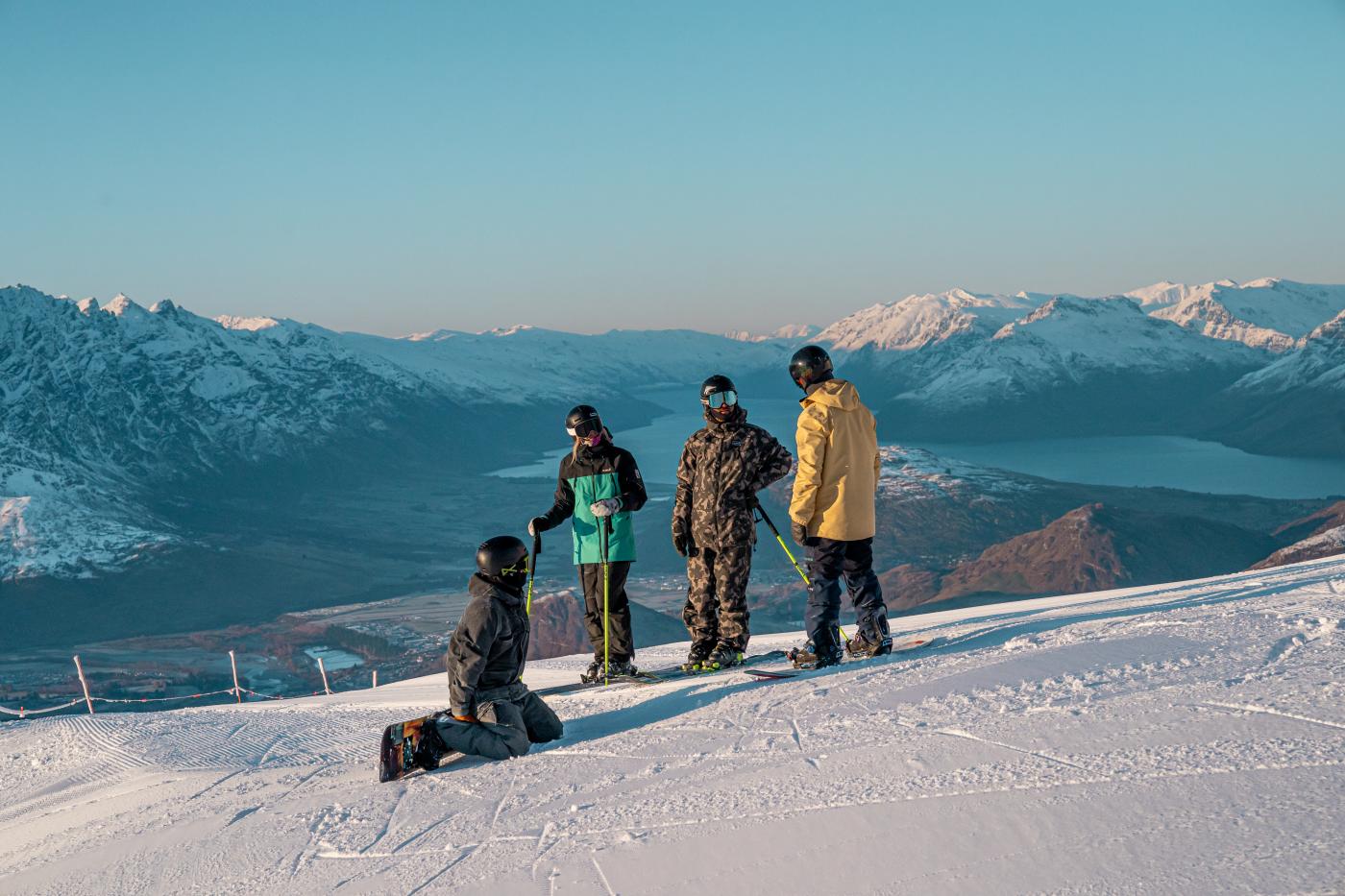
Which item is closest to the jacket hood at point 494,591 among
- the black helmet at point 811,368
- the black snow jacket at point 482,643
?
the black snow jacket at point 482,643

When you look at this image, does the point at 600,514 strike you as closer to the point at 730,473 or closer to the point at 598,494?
the point at 598,494

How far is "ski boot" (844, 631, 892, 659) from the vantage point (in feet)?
25.4

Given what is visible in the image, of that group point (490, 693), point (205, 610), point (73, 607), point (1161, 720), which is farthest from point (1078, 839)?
point (73, 607)

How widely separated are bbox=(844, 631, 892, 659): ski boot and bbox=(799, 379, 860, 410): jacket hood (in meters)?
1.79

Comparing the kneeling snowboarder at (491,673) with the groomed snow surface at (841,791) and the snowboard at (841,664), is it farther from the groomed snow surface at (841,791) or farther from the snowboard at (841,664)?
the snowboard at (841,664)

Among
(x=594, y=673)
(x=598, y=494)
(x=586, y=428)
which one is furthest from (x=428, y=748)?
(x=586, y=428)

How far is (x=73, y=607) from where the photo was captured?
156 meters

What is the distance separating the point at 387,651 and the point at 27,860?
114534mm

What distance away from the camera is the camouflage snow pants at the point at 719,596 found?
7.87 metres

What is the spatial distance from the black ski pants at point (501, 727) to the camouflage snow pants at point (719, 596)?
5.16ft

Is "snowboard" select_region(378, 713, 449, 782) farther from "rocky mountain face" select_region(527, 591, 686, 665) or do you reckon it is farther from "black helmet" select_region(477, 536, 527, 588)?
"rocky mountain face" select_region(527, 591, 686, 665)

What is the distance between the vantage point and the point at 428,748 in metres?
6.28

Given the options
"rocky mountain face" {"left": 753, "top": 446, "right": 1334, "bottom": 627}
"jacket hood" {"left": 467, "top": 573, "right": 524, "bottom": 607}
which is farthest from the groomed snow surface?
"rocky mountain face" {"left": 753, "top": 446, "right": 1334, "bottom": 627}

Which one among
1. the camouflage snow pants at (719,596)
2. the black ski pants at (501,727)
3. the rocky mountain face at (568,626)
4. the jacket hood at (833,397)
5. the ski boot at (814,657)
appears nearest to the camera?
the black ski pants at (501,727)
